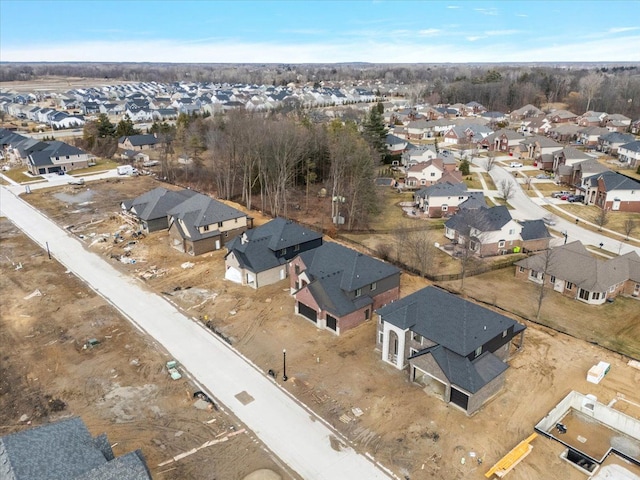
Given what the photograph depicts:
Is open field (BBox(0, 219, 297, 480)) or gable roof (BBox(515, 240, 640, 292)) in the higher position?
gable roof (BBox(515, 240, 640, 292))

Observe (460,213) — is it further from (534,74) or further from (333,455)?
(534,74)

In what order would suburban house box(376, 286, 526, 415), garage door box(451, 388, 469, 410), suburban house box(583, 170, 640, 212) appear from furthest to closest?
suburban house box(583, 170, 640, 212), suburban house box(376, 286, 526, 415), garage door box(451, 388, 469, 410)

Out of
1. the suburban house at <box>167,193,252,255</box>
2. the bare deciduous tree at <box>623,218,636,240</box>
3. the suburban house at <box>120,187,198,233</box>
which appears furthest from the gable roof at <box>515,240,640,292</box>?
the suburban house at <box>120,187,198,233</box>

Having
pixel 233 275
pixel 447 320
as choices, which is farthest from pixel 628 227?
pixel 233 275

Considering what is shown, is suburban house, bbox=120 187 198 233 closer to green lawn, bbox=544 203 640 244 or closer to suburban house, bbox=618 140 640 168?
green lawn, bbox=544 203 640 244

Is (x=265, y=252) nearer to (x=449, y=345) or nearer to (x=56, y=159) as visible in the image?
(x=449, y=345)
